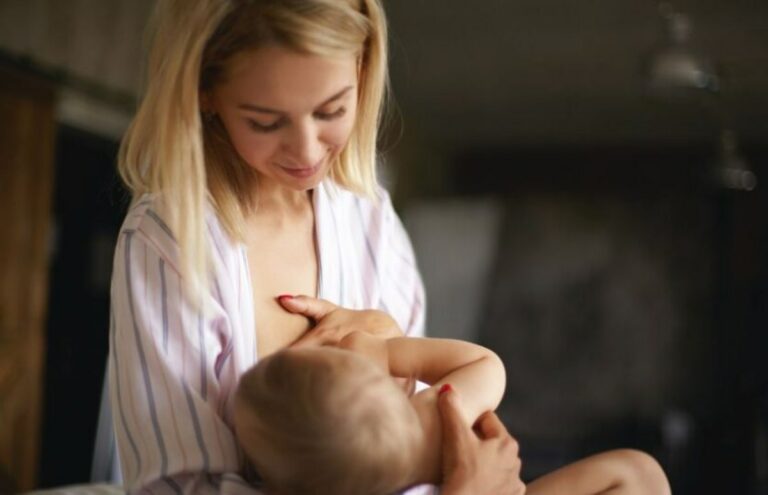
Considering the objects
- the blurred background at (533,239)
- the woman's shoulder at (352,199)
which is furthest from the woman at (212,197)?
the blurred background at (533,239)

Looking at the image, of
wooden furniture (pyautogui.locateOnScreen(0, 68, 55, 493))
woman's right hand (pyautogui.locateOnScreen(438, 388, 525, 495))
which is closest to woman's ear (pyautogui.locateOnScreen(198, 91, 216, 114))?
woman's right hand (pyautogui.locateOnScreen(438, 388, 525, 495))

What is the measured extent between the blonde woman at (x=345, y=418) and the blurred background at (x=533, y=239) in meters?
1.83

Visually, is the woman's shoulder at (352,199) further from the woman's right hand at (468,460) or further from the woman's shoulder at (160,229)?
the woman's right hand at (468,460)

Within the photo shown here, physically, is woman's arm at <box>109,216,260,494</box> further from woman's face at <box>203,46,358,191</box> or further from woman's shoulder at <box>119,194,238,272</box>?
woman's face at <box>203,46,358,191</box>

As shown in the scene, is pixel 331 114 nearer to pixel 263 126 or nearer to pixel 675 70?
pixel 263 126

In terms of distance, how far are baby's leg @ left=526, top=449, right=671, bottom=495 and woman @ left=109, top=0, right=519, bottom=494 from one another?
0.15 m

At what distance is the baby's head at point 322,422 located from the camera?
2.42ft

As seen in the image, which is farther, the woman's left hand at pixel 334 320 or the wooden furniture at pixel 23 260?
the wooden furniture at pixel 23 260

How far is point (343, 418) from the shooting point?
2.44 ft

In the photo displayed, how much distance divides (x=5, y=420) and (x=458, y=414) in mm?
2641

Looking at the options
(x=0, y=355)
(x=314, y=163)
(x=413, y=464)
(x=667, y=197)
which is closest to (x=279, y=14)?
(x=314, y=163)

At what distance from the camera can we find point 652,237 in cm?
477

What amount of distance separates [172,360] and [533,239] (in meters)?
4.28

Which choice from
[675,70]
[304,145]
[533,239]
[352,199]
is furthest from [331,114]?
[533,239]
